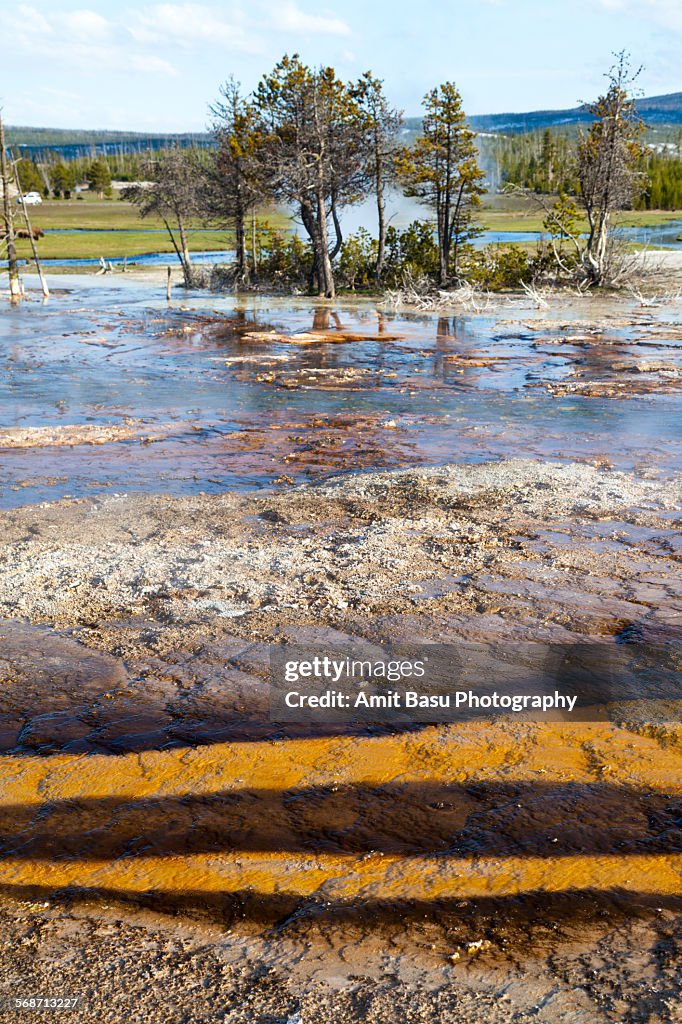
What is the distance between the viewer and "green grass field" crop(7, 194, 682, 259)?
5653cm

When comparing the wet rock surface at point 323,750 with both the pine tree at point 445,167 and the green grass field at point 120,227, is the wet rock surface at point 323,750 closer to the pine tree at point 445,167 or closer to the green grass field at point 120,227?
the pine tree at point 445,167

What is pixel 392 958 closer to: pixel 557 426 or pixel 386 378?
pixel 557 426

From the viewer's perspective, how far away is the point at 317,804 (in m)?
3.54

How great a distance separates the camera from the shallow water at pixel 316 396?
9148mm

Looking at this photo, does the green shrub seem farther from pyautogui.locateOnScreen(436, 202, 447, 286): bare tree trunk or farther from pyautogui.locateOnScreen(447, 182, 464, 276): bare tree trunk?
pyautogui.locateOnScreen(436, 202, 447, 286): bare tree trunk

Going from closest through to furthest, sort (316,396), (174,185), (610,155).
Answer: (316,396)
(610,155)
(174,185)

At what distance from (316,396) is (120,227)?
2695 inches

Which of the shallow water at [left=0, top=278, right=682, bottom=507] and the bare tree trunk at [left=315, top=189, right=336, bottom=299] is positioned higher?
the bare tree trunk at [left=315, top=189, right=336, bottom=299]

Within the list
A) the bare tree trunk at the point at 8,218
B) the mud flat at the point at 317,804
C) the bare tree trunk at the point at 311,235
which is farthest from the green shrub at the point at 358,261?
the mud flat at the point at 317,804

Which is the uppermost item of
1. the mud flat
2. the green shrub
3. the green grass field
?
the green grass field

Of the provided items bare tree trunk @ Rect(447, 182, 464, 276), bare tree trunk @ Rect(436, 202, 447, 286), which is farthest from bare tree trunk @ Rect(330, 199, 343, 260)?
bare tree trunk @ Rect(447, 182, 464, 276)

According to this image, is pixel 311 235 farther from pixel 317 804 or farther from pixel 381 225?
pixel 317 804

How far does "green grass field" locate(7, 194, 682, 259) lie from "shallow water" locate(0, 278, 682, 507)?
51.4 feet

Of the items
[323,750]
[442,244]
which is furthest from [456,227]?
[323,750]
